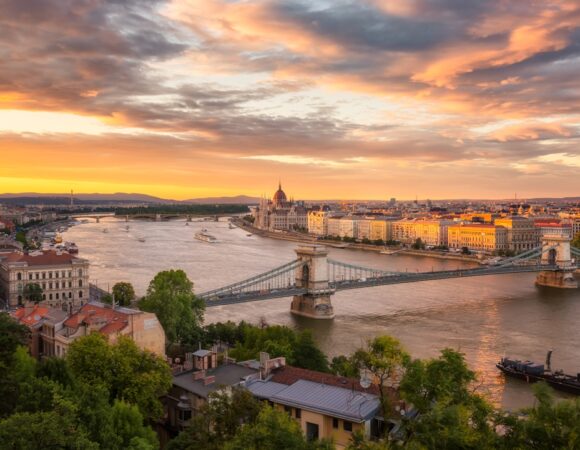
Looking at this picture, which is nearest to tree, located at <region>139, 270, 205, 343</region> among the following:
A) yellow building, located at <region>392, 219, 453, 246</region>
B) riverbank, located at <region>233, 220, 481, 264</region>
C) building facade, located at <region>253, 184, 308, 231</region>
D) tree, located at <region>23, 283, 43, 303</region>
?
tree, located at <region>23, 283, 43, 303</region>

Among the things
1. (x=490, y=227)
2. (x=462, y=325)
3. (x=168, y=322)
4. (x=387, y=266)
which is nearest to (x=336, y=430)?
(x=168, y=322)

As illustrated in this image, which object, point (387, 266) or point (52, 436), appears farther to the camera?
point (387, 266)

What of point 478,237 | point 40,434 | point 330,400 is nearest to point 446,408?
point 330,400

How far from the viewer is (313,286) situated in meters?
29.9

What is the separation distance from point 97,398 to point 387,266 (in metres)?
43.0

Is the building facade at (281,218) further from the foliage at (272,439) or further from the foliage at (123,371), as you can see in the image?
the foliage at (272,439)

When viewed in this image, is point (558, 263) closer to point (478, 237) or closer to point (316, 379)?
point (478, 237)

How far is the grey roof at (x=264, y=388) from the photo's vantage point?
10.4m

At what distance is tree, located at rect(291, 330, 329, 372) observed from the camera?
16.0 m

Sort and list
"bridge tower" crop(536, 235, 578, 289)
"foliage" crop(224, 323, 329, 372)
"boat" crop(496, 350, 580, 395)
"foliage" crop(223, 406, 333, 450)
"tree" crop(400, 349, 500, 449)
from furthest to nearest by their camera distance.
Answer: "bridge tower" crop(536, 235, 578, 289) → "boat" crop(496, 350, 580, 395) → "foliage" crop(224, 323, 329, 372) → "tree" crop(400, 349, 500, 449) → "foliage" crop(223, 406, 333, 450)

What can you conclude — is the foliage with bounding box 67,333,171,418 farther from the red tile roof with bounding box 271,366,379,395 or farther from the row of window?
the row of window

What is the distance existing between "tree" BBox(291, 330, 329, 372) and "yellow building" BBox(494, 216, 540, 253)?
2032 inches

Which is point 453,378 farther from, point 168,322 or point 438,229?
point 438,229

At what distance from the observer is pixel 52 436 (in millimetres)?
7363
